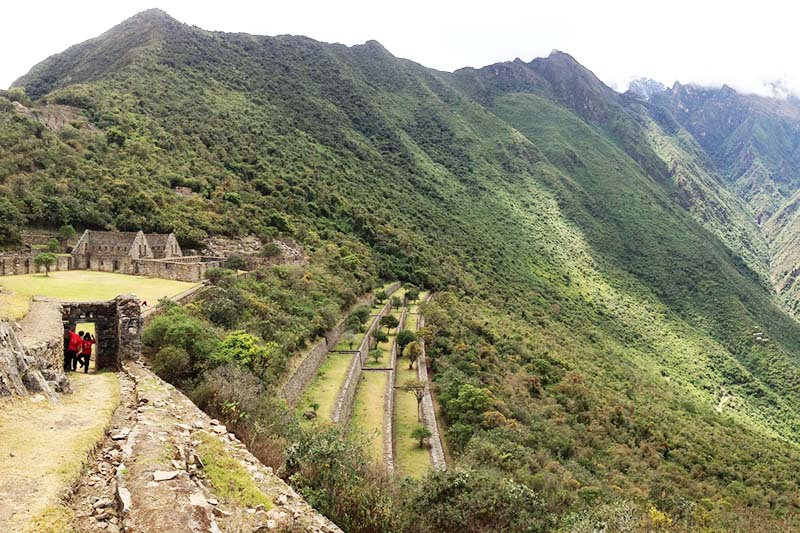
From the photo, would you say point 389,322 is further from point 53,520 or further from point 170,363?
point 53,520

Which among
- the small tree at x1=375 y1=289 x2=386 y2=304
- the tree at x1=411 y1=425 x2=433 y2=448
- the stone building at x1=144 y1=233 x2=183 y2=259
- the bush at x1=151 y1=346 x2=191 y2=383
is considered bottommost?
the tree at x1=411 y1=425 x2=433 y2=448

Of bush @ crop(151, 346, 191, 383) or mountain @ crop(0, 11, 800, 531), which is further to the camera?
mountain @ crop(0, 11, 800, 531)

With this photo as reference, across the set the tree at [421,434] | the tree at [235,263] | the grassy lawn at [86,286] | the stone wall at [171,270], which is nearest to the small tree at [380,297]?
the tree at [235,263]

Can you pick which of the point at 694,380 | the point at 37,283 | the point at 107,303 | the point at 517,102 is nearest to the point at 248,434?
the point at 107,303

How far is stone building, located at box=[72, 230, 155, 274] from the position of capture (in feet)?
102

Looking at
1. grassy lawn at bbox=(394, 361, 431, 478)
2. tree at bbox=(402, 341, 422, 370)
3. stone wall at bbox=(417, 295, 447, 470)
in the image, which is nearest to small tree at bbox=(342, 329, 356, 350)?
grassy lawn at bbox=(394, 361, 431, 478)

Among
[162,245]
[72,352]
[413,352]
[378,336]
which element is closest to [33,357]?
[72,352]

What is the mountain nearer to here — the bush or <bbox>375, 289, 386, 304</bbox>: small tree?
the bush

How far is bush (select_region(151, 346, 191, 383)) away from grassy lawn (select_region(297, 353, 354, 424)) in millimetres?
6624

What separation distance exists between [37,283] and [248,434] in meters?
16.3

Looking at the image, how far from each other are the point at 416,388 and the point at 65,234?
25.4m

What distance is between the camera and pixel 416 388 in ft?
93.6

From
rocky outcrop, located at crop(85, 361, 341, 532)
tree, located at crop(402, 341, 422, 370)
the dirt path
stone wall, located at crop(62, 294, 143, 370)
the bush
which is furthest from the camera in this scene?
tree, located at crop(402, 341, 422, 370)

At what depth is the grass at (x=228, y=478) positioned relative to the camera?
7520 mm
